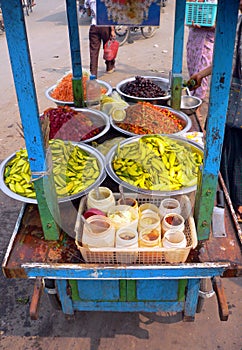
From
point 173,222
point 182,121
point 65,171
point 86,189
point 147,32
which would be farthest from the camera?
point 147,32

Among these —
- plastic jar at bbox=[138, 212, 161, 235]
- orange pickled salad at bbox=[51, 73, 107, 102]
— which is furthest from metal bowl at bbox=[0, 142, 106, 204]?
orange pickled salad at bbox=[51, 73, 107, 102]

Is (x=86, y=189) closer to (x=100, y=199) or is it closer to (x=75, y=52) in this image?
(x=100, y=199)

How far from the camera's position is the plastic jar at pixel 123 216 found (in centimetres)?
189

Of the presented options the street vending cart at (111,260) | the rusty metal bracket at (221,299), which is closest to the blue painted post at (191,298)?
the street vending cart at (111,260)

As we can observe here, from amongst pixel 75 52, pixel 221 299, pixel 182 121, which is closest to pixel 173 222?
pixel 221 299

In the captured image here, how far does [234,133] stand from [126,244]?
6.72ft

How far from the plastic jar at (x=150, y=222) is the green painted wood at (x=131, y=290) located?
379 mm

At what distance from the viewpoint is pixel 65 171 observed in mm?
2387

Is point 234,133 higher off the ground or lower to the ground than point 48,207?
lower

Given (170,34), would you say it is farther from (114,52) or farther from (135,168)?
(135,168)

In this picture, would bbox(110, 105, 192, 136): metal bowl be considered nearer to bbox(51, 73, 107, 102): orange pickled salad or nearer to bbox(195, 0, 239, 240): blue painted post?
bbox(51, 73, 107, 102): orange pickled salad

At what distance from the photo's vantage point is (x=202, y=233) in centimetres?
194

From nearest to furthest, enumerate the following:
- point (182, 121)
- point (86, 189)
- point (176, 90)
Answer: point (86, 189) → point (182, 121) → point (176, 90)

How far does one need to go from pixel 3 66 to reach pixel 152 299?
848cm
